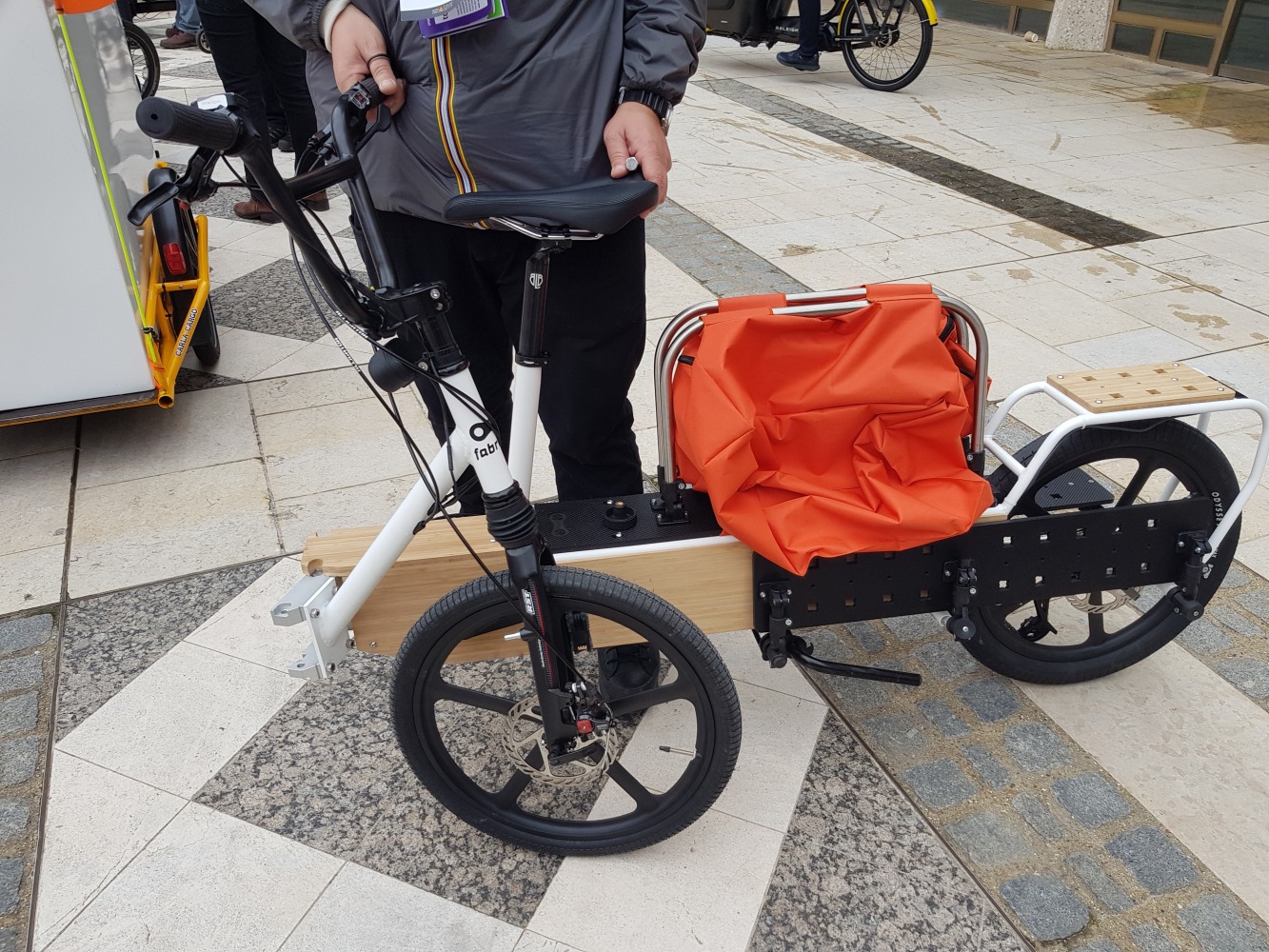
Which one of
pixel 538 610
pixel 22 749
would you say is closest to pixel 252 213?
pixel 22 749

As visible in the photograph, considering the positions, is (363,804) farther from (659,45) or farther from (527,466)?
(659,45)

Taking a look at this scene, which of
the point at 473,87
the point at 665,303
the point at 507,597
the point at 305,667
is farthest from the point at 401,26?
the point at 665,303

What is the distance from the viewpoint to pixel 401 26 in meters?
1.96

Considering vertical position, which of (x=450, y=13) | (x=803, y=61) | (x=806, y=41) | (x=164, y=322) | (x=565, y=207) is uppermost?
(x=450, y=13)

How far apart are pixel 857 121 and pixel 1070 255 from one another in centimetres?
315

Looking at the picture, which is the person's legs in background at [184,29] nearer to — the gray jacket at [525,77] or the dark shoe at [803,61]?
the dark shoe at [803,61]

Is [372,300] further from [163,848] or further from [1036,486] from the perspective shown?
[1036,486]

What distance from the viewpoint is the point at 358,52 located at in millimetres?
1936

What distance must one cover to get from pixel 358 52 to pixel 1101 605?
207 centimetres

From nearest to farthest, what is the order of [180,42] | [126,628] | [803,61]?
[126,628]
[803,61]
[180,42]

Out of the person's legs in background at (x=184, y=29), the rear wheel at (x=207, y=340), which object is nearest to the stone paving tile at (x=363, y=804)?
the rear wheel at (x=207, y=340)

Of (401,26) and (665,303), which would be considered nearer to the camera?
(401,26)

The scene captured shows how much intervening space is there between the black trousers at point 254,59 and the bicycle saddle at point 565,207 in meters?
4.13

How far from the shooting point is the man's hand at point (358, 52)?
6.31 feet
